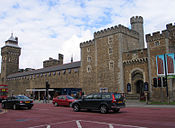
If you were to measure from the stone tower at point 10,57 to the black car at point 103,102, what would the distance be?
201ft

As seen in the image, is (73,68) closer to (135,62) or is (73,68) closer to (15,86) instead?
(135,62)

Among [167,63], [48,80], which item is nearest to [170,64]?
[167,63]

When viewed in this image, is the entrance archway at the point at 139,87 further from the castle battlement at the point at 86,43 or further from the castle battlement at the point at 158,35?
the castle battlement at the point at 86,43

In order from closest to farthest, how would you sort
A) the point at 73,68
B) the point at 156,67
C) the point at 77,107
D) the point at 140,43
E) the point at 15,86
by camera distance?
1. the point at 77,107
2. the point at 156,67
3. the point at 140,43
4. the point at 73,68
5. the point at 15,86

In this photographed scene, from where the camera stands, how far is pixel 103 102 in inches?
565

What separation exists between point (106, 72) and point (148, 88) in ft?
30.1

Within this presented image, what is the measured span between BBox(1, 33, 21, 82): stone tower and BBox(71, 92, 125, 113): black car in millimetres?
61320

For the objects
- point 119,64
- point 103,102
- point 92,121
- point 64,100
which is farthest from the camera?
point 119,64

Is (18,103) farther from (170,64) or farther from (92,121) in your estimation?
(170,64)

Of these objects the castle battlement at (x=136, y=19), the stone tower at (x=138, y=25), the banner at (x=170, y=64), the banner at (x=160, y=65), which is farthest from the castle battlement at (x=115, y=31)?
the banner at (x=170, y=64)

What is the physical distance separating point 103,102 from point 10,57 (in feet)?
209

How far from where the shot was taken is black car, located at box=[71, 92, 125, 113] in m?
14.0

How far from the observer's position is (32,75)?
5894cm

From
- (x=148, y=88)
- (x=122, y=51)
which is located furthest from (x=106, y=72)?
(x=148, y=88)
